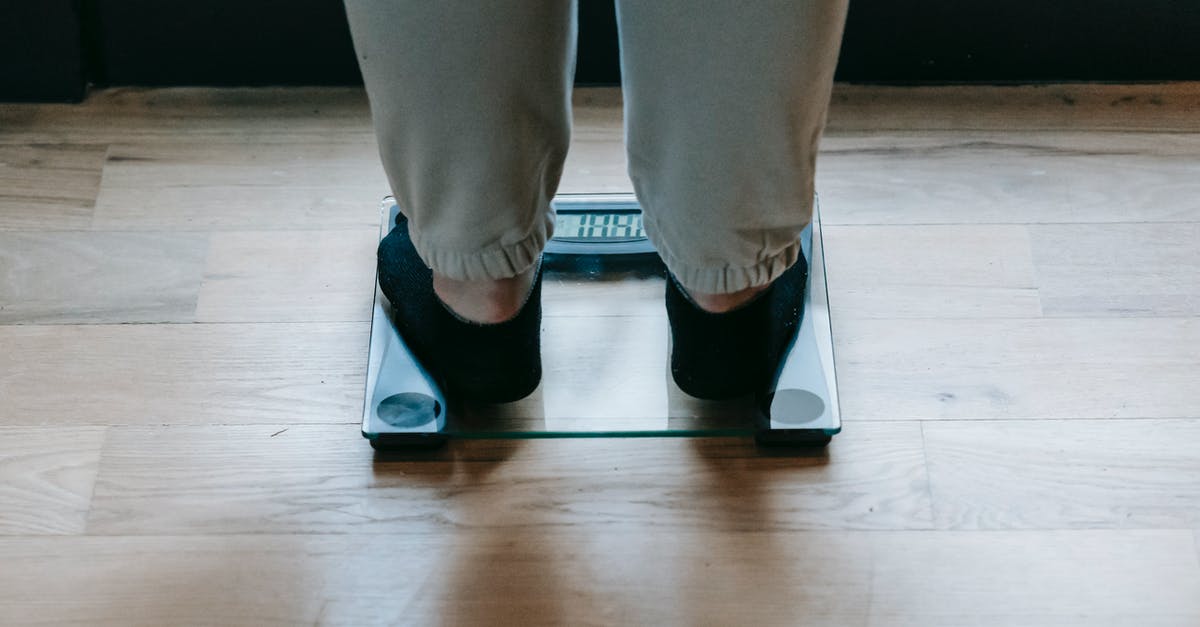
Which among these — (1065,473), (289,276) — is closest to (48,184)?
(289,276)

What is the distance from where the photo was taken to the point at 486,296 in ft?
2.48

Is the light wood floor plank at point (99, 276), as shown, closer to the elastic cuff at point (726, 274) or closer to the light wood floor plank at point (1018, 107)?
the elastic cuff at point (726, 274)

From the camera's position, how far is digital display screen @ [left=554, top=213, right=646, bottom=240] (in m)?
0.93

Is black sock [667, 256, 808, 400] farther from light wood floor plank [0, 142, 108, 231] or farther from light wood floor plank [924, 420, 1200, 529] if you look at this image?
light wood floor plank [0, 142, 108, 231]

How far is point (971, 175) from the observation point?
1013 millimetres

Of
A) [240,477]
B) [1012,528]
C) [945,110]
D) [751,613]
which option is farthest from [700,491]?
[945,110]

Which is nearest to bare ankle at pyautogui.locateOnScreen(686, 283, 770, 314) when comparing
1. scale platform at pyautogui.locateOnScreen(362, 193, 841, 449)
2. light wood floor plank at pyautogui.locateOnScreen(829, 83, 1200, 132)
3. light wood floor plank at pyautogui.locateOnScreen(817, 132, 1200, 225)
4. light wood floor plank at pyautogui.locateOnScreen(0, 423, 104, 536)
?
scale platform at pyautogui.locateOnScreen(362, 193, 841, 449)

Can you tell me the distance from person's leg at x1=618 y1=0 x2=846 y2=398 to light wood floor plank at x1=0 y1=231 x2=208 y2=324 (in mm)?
476

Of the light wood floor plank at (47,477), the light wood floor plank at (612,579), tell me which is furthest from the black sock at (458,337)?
the light wood floor plank at (47,477)

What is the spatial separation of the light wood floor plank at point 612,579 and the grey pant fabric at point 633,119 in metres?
0.24

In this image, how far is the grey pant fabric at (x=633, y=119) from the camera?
517 mm

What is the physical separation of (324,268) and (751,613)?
1.49ft

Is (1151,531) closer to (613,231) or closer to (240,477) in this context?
→ (613,231)

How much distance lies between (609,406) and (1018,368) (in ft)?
1.06
